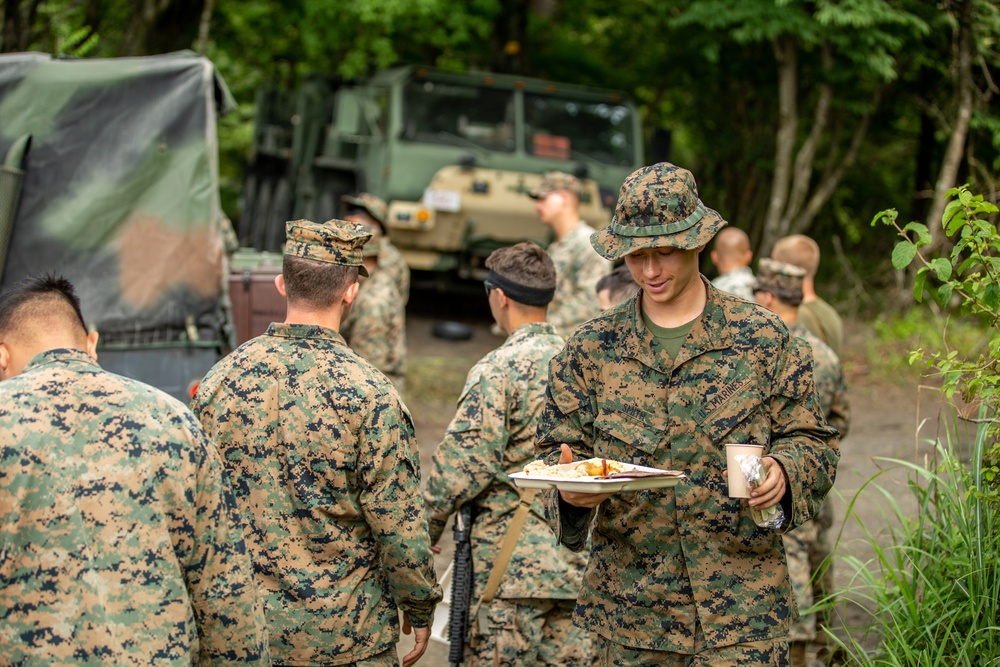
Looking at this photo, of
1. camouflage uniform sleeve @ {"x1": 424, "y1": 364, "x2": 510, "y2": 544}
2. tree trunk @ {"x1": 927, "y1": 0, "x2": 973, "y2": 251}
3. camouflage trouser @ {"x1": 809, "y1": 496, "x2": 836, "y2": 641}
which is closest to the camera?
camouflage uniform sleeve @ {"x1": 424, "y1": 364, "x2": 510, "y2": 544}

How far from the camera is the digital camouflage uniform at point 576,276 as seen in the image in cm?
738

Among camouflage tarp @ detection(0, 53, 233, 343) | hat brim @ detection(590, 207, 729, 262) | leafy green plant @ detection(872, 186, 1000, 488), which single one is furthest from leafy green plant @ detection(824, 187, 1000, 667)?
camouflage tarp @ detection(0, 53, 233, 343)

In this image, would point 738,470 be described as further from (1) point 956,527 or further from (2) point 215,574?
(1) point 956,527

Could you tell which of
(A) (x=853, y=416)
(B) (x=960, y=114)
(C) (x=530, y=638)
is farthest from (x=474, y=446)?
(B) (x=960, y=114)

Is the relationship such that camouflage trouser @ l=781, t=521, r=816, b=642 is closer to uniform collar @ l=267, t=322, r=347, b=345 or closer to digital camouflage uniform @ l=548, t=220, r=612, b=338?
digital camouflage uniform @ l=548, t=220, r=612, b=338

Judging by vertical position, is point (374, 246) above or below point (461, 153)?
above

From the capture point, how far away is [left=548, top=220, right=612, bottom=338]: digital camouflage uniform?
7383 mm

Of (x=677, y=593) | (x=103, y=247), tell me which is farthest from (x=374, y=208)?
(x=677, y=593)

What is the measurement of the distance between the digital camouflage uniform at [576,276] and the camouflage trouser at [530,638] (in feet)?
11.2

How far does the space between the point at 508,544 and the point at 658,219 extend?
54.1 inches

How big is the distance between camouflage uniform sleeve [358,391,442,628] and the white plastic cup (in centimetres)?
92

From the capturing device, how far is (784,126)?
12930 millimetres

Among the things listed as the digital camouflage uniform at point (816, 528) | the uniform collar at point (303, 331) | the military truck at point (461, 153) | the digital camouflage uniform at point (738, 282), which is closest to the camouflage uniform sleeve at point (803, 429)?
the uniform collar at point (303, 331)

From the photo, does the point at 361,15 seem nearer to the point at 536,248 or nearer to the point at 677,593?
the point at 536,248
